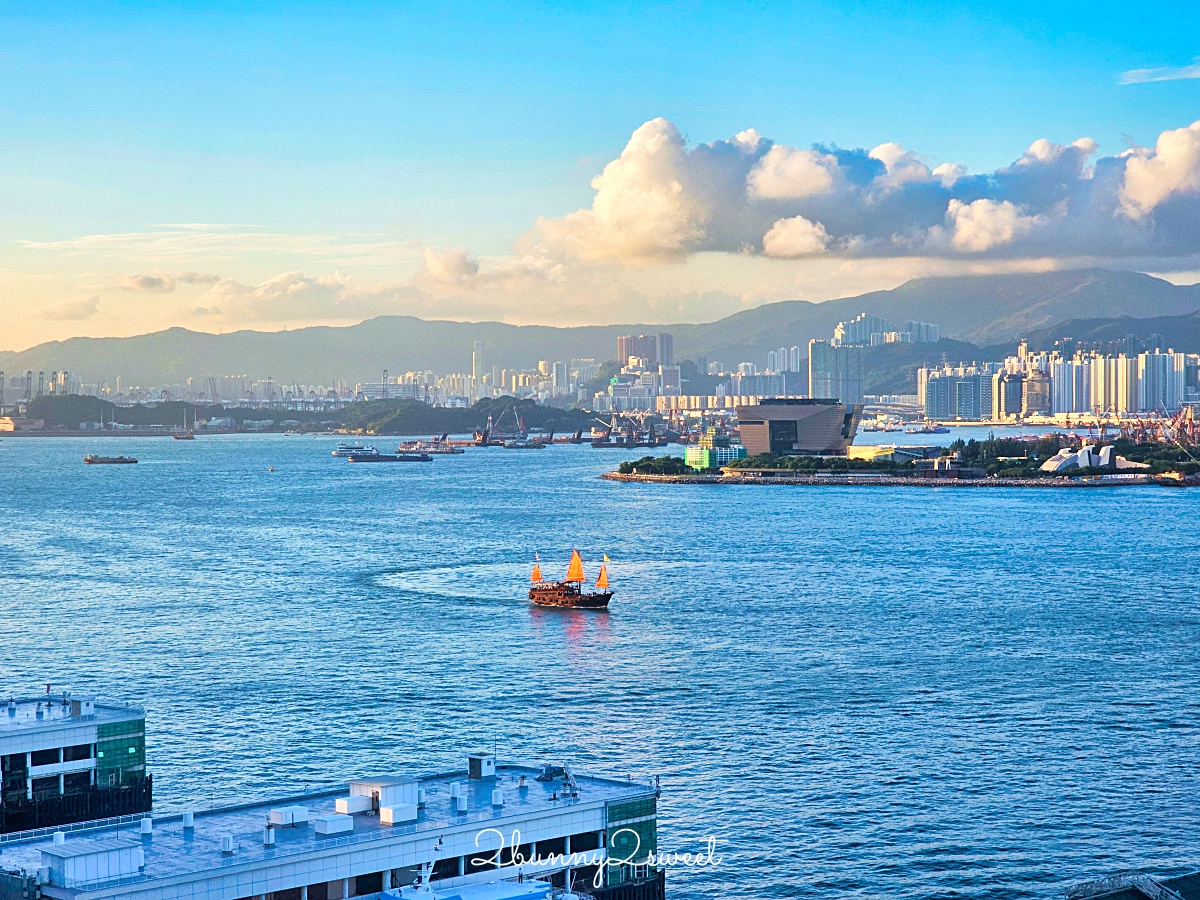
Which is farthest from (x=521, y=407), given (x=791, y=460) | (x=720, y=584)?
(x=720, y=584)

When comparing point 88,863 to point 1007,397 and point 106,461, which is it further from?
point 1007,397

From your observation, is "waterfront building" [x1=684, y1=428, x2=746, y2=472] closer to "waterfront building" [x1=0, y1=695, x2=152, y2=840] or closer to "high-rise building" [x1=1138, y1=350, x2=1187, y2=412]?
"waterfront building" [x1=0, y1=695, x2=152, y2=840]

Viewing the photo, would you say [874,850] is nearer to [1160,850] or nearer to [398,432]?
[1160,850]

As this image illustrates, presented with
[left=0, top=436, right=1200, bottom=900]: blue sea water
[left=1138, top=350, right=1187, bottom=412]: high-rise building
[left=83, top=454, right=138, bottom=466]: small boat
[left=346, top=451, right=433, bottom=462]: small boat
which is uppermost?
[left=1138, top=350, right=1187, bottom=412]: high-rise building

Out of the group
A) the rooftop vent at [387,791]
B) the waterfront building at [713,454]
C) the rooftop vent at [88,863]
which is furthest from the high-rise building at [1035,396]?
the rooftop vent at [88,863]

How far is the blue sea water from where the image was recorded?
13.3 metres

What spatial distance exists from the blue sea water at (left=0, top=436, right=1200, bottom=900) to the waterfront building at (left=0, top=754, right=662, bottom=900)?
280cm

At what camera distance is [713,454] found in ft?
242

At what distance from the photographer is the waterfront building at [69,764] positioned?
37.9ft

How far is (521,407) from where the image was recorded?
146875 mm

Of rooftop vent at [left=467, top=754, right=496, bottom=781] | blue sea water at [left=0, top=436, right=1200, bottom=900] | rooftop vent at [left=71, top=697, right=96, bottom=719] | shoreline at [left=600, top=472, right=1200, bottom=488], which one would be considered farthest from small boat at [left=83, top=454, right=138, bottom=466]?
rooftop vent at [left=467, top=754, right=496, bottom=781]

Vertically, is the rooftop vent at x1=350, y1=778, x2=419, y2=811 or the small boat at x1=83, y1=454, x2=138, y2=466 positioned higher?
the rooftop vent at x1=350, y1=778, x2=419, y2=811

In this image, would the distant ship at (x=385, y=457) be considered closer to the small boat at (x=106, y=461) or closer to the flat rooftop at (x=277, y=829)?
the small boat at (x=106, y=461)

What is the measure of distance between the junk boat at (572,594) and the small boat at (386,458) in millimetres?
65698
